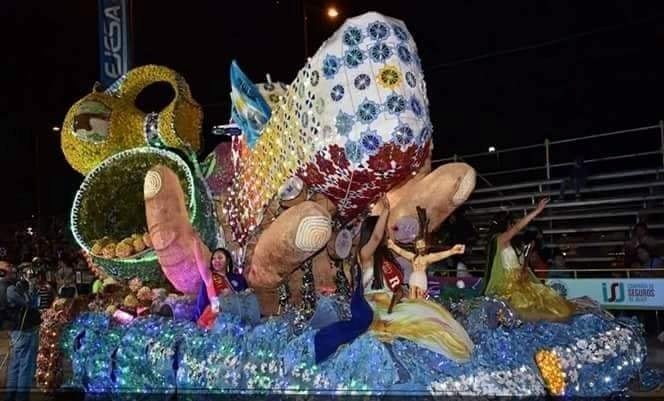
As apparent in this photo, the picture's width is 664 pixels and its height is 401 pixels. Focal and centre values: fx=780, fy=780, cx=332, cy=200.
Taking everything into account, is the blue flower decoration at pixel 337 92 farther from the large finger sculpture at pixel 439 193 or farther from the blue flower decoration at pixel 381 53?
the large finger sculpture at pixel 439 193

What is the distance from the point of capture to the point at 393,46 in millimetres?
4555

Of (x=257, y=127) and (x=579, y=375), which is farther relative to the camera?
(x=257, y=127)

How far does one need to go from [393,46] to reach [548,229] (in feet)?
33.6

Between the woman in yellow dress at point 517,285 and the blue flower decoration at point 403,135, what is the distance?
142cm

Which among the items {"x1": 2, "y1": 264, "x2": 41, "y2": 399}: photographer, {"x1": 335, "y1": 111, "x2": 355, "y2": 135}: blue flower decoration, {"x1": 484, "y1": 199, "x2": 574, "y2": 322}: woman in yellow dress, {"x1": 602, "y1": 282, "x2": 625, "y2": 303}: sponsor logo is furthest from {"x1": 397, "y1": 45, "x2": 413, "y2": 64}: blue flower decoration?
{"x1": 602, "y1": 282, "x2": 625, "y2": 303}: sponsor logo

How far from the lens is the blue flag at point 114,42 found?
11.0 m

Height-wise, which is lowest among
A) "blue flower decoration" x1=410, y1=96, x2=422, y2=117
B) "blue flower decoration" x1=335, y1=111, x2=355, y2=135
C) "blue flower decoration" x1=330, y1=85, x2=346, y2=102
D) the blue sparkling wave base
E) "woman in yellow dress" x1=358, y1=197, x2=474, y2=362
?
the blue sparkling wave base

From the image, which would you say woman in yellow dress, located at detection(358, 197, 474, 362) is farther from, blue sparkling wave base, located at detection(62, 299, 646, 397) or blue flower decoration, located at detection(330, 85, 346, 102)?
blue flower decoration, located at detection(330, 85, 346, 102)

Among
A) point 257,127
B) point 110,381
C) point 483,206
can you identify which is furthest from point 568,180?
point 110,381

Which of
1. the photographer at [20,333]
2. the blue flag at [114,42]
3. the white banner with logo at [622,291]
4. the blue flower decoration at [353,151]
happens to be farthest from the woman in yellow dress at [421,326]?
the blue flag at [114,42]

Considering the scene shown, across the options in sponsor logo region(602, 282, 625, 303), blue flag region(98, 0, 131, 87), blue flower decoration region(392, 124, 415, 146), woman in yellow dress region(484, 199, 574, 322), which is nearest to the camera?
blue flower decoration region(392, 124, 415, 146)

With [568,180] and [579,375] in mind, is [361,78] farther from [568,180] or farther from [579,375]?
[568,180]

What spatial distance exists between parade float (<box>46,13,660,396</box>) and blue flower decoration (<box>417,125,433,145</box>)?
2cm

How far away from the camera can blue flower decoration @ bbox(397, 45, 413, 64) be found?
457cm
